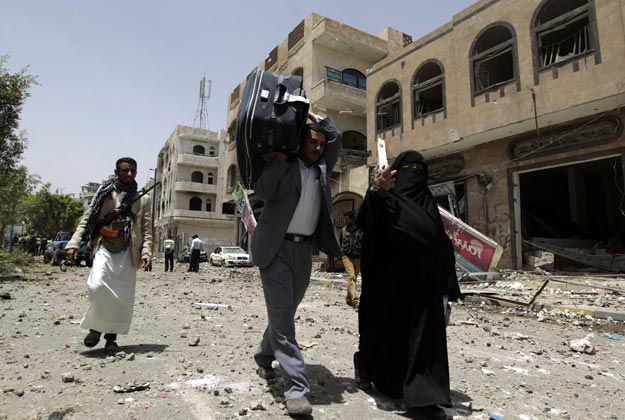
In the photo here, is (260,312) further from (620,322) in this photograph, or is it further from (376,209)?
(620,322)

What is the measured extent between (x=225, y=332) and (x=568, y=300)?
6.18m

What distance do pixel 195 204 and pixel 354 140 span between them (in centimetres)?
2628

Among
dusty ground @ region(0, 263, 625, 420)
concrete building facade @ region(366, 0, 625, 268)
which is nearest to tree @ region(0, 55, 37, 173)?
dusty ground @ region(0, 263, 625, 420)

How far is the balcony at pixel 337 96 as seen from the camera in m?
19.6

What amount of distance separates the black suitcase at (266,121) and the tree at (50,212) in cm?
4806

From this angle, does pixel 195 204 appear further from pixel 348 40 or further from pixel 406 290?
pixel 406 290

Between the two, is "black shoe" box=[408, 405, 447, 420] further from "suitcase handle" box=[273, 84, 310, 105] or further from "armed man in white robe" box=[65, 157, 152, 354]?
"armed man in white robe" box=[65, 157, 152, 354]

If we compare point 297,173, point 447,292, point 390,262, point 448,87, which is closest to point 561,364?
point 447,292

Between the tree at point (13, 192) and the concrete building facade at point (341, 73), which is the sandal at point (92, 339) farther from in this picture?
the tree at point (13, 192)

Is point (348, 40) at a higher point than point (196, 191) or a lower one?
higher

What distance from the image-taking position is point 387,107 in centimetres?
1638

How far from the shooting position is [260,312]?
5973 mm

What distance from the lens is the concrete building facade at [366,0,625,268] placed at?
1027 cm

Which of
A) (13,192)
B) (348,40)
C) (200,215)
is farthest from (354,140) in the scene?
(200,215)
